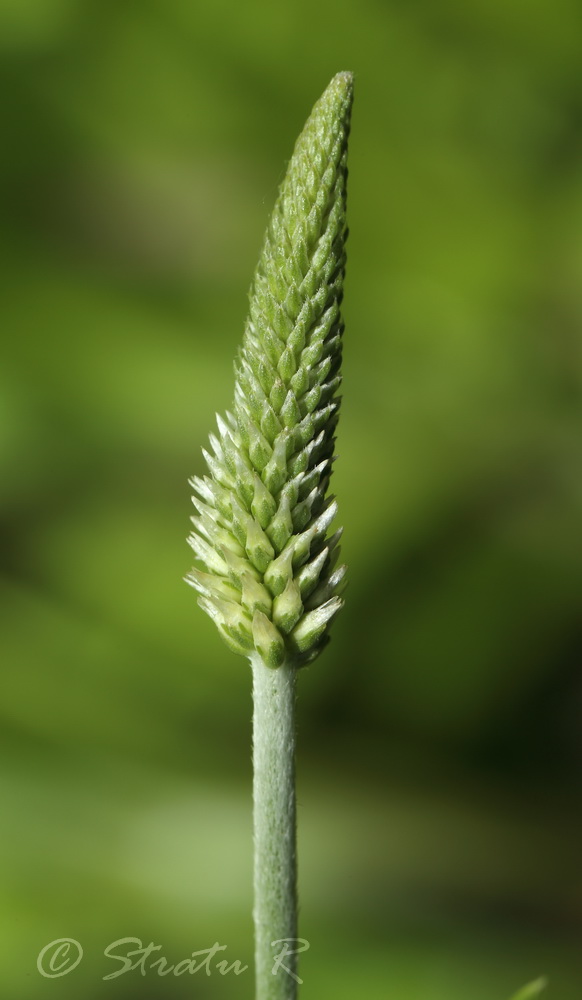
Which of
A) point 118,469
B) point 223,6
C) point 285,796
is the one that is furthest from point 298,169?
point 223,6

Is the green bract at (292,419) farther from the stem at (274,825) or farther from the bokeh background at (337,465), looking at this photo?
the bokeh background at (337,465)

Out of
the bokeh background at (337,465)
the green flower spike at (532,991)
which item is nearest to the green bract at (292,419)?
the green flower spike at (532,991)

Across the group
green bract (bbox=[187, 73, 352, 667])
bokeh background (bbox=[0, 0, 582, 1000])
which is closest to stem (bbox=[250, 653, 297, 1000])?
green bract (bbox=[187, 73, 352, 667])

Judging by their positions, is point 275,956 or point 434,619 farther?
point 434,619

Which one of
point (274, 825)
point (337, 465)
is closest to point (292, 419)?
point (274, 825)

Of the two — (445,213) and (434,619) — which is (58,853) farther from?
(445,213)

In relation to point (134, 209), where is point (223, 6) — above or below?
above

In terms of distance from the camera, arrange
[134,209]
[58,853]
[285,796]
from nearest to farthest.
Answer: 1. [285,796]
2. [58,853]
3. [134,209]
